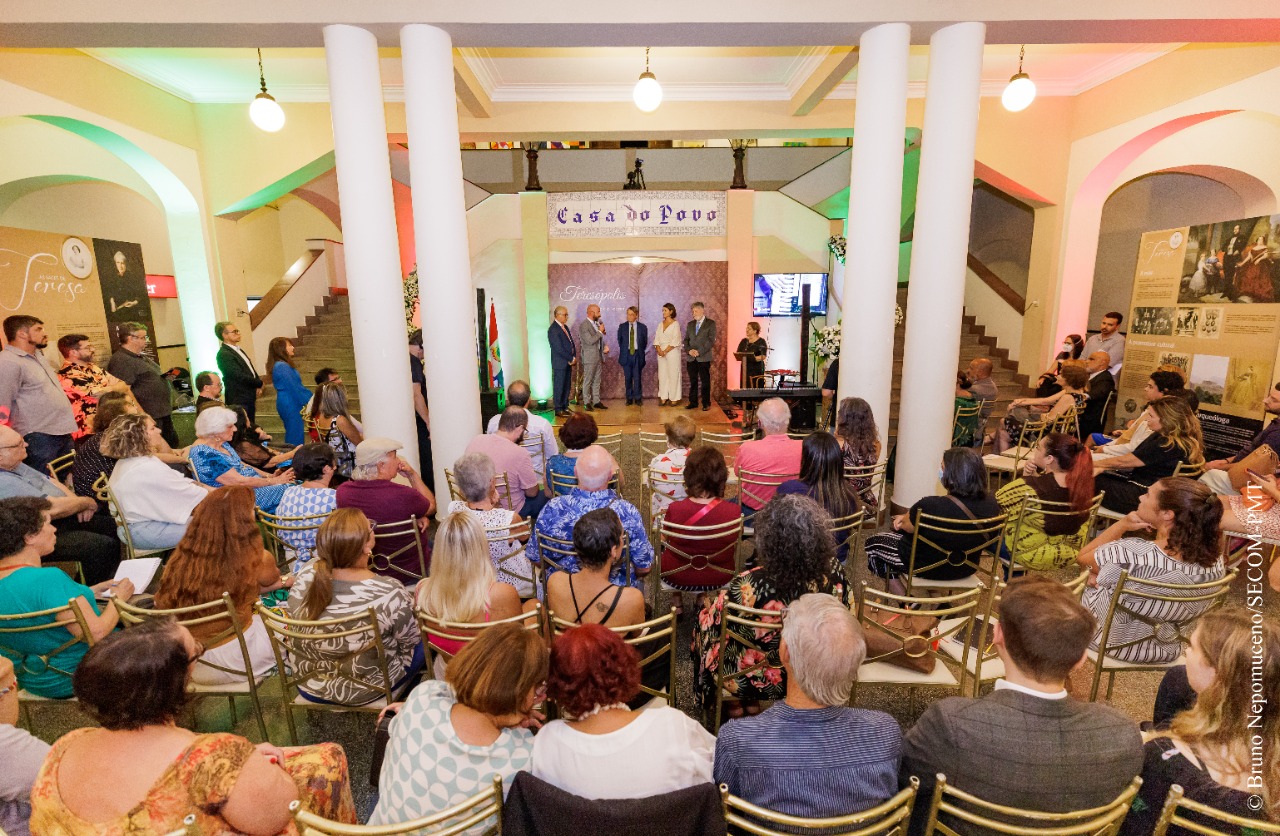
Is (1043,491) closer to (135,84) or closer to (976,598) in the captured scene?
(976,598)

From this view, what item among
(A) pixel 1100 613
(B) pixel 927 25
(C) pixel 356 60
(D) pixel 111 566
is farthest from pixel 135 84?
(A) pixel 1100 613

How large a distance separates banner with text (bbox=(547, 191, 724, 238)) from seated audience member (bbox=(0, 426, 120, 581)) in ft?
23.5

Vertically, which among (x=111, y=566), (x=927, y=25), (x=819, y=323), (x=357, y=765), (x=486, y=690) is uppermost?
(x=927, y=25)

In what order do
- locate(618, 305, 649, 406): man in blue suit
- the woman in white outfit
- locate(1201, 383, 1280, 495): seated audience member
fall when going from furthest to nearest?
locate(618, 305, 649, 406): man in blue suit < the woman in white outfit < locate(1201, 383, 1280, 495): seated audience member

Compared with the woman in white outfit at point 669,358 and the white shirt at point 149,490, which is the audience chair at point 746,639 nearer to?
the white shirt at point 149,490

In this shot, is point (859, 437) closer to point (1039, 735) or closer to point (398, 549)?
point (1039, 735)

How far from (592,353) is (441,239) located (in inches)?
199

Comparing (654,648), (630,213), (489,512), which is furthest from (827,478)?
(630,213)

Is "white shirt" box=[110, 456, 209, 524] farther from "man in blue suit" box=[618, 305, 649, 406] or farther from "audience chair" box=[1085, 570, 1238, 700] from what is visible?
"man in blue suit" box=[618, 305, 649, 406]

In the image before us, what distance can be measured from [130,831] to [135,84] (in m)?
7.93

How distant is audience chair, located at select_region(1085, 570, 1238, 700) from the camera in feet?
7.29

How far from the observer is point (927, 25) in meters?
4.47

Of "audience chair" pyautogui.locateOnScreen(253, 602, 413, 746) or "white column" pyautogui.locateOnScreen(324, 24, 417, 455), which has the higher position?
"white column" pyautogui.locateOnScreen(324, 24, 417, 455)

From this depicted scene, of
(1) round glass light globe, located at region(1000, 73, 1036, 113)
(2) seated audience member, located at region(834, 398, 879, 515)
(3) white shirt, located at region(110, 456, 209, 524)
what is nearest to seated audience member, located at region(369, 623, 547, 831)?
(3) white shirt, located at region(110, 456, 209, 524)
